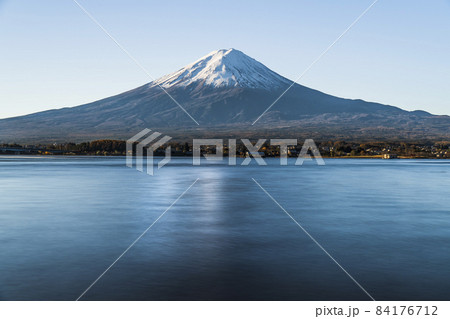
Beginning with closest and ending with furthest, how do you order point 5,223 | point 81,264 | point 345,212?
point 81,264, point 5,223, point 345,212

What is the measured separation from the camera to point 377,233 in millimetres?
18172

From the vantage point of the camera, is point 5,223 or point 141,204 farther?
point 141,204

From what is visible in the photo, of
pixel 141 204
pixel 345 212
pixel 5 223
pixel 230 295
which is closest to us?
pixel 230 295

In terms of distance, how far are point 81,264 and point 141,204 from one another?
1629 cm

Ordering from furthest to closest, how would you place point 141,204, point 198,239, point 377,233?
point 141,204
point 377,233
point 198,239

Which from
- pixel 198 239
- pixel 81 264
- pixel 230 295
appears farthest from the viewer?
pixel 198 239

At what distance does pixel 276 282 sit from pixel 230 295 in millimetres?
1330

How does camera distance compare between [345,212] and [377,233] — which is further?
[345,212]

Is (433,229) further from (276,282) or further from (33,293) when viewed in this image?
(33,293)
